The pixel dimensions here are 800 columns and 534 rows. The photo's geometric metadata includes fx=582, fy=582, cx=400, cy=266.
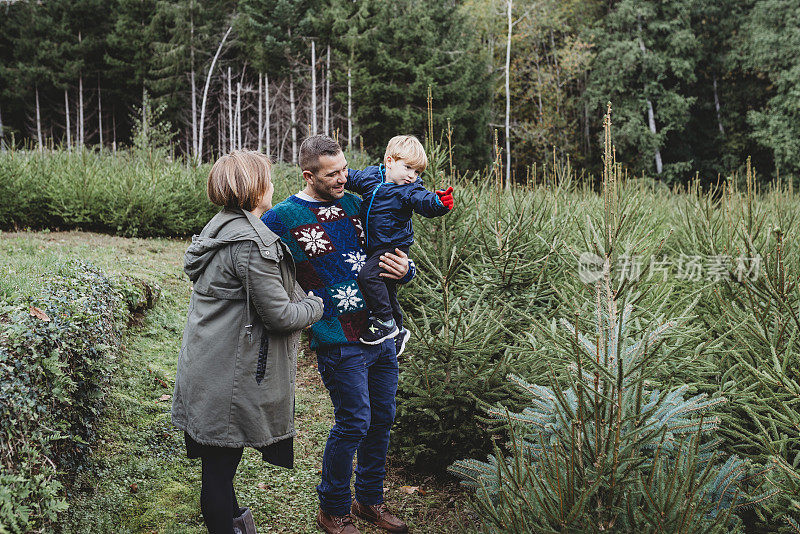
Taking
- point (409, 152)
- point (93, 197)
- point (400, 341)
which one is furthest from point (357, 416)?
point (93, 197)

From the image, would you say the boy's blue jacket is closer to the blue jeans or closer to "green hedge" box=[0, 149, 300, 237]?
the blue jeans

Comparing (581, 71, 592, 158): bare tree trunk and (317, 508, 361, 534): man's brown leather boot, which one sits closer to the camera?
(317, 508, 361, 534): man's brown leather boot

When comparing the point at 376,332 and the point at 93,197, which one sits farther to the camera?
the point at 93,197

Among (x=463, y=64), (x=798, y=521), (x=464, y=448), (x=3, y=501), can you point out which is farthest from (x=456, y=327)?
(x=463, y=64)

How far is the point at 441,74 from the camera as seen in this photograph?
99.5ft

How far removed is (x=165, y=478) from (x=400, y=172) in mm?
2318

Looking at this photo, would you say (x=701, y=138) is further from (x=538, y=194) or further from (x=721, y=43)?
(x=538, y=194)

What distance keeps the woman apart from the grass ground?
78 cm

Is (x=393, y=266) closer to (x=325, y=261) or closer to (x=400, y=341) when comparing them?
(x=325, y=261)

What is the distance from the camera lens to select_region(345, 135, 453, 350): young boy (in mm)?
3010

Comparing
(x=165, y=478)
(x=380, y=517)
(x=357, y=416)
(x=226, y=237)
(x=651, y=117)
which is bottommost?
(x=380, y=517)

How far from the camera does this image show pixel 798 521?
249 cm

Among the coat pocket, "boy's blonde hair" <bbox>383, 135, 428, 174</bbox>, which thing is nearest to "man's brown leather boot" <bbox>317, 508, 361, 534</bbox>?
the coat pocket

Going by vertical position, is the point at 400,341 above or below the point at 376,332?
below
